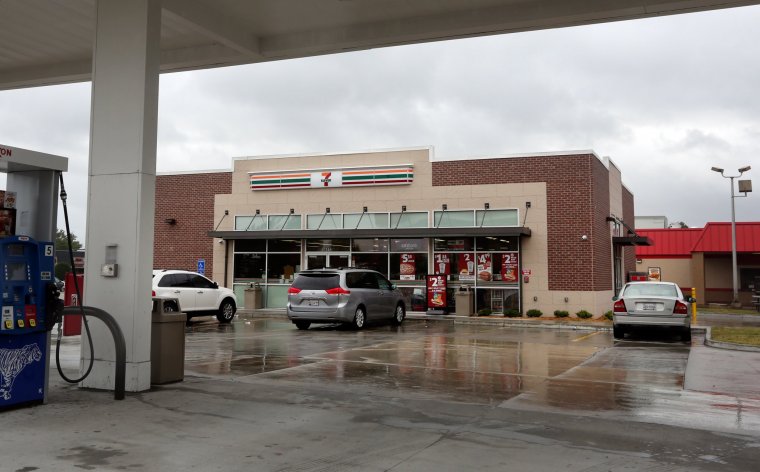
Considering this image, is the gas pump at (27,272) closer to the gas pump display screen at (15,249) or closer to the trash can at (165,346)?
the gas pump display screen at (15,249)

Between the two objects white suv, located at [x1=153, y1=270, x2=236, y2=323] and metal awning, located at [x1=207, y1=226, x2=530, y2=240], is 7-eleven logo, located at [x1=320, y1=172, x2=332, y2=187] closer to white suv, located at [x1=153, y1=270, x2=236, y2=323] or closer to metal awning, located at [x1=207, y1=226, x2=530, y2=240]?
metal awning, located at [x1=207, y1=226, x2=530, y2=240]

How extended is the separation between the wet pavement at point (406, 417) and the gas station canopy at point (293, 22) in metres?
5.64

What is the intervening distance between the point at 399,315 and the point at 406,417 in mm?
14588

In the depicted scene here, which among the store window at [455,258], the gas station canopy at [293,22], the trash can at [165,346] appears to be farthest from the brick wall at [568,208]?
the trash can at [165,346]

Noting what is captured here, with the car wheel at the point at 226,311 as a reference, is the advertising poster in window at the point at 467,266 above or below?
above

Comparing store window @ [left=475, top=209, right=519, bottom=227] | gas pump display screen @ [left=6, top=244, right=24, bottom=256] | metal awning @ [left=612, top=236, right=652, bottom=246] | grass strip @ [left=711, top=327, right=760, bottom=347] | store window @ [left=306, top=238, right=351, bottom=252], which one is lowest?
grass strip @ [left=711, top=327, right=760, bottom=347]

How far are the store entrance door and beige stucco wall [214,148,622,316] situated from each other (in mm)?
1965

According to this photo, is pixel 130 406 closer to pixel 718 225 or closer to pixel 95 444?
pixel 95 444

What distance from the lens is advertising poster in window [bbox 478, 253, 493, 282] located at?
25.6m

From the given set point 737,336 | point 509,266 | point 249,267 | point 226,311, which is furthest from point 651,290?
point 249,267

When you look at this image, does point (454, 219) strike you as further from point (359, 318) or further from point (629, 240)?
point (359, 318)

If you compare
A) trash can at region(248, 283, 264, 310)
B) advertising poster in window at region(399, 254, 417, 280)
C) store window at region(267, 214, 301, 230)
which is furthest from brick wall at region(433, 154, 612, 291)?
trash can at region(248, 283, 264, 310)

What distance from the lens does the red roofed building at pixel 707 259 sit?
3984 cm

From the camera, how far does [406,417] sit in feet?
23.1
